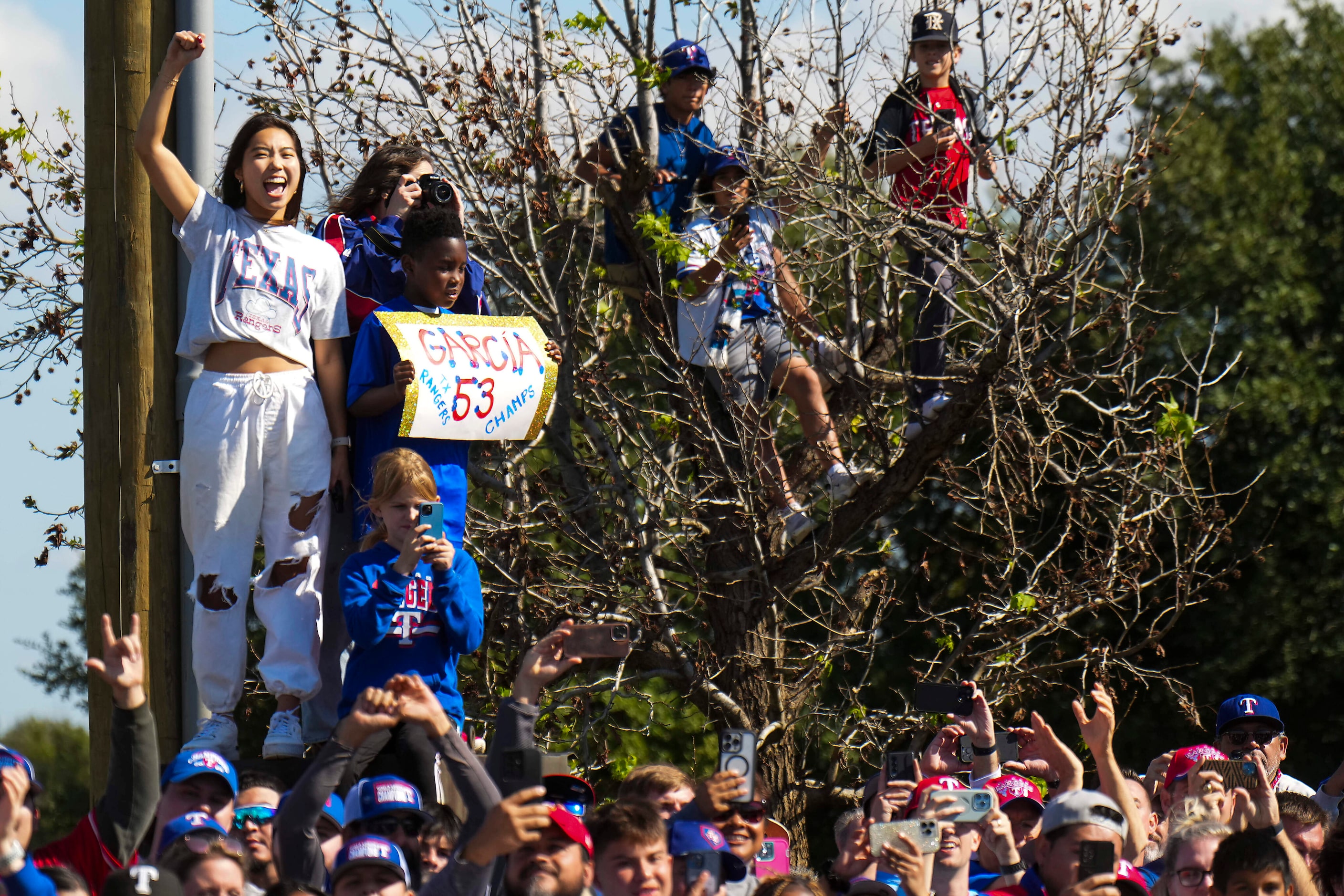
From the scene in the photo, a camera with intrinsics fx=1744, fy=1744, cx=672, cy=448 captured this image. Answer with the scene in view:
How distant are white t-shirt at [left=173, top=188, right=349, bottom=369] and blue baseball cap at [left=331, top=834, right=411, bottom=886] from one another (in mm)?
1988

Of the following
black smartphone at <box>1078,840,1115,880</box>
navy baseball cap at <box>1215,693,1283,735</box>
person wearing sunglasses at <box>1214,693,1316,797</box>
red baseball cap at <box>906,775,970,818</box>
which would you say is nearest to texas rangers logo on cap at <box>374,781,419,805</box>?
red baseball cap at <box>906,775,970,818</box>

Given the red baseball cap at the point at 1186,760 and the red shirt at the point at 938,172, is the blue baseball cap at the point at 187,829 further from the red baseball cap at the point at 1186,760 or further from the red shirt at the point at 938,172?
the red shirt at the point at 938,172

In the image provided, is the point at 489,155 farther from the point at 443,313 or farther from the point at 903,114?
the point at 443,313

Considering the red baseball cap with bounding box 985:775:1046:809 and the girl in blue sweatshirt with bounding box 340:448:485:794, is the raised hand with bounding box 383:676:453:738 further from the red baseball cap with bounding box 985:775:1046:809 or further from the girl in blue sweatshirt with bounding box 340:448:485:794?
the red baseball cap with bounding box 985:775:1046:809

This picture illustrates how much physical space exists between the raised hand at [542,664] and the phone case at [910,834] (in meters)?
1.00

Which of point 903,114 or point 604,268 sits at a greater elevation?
point 903,114

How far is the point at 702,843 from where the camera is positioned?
5043mm

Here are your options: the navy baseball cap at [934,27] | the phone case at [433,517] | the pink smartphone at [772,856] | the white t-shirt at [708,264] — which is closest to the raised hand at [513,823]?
the phone case at [433,517]

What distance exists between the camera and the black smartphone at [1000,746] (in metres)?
6.66

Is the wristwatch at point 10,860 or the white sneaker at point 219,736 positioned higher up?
the wristwatch at point 10,860

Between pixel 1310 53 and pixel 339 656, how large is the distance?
17057 millimetres

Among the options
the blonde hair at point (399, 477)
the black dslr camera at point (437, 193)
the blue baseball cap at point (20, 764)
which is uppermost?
the black dslr camera at point (437, 193)

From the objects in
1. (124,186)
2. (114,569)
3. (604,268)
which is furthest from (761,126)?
(114,569)

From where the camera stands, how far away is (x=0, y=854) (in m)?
3.97
